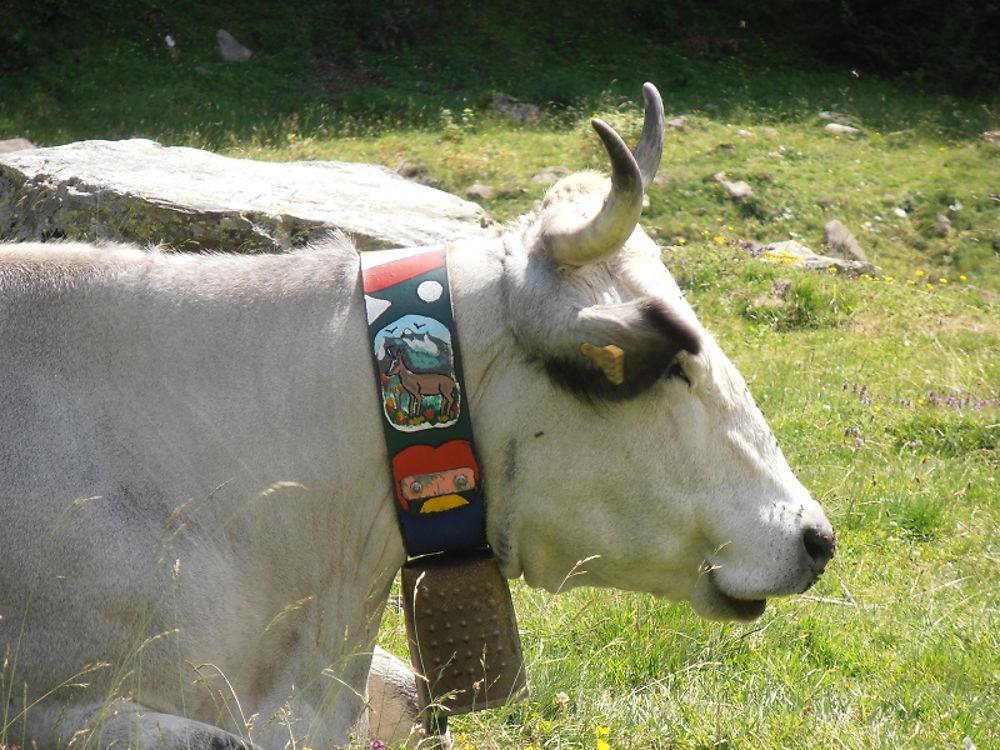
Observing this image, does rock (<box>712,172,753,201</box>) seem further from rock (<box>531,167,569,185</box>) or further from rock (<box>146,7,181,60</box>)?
rock (<box>146,7,181,60</box>)

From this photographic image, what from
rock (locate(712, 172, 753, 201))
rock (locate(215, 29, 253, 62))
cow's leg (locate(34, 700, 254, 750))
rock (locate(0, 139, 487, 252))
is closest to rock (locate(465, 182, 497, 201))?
rock (locate(712, 172, 753, 201))

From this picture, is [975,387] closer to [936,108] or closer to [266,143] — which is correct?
[266,143]

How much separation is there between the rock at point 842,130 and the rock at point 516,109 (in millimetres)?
4288

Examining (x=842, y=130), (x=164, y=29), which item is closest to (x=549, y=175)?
(x=842, y=130)

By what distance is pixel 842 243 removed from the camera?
1439 cm

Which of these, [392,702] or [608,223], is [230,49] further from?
[608,223]

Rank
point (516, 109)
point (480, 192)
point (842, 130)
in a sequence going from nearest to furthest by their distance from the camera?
1. point (480, 192)
2. point (516, 109)
3. point (842, 130)

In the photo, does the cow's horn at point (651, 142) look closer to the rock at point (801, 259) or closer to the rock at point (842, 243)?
the rock at point (801, 259)

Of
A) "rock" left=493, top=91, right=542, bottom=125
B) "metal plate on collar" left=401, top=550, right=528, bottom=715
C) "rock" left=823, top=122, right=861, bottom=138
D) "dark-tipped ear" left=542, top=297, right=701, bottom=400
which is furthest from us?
"rock" left=823, top=122, right=861, bottom=138

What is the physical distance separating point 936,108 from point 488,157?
8980 millimetres

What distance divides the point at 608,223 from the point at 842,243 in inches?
474

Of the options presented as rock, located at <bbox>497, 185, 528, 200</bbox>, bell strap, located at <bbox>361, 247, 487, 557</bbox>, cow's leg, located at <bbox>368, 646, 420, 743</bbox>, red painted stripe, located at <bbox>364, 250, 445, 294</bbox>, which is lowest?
rock, located at <bbox>497, 185, 528, 200</bbox>

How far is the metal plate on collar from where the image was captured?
3186 mm

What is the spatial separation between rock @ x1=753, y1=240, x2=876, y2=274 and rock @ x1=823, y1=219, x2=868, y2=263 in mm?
732
